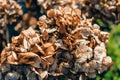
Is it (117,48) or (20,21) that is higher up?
(20,21)

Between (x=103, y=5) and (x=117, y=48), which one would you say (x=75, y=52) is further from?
(x=117, y=48)

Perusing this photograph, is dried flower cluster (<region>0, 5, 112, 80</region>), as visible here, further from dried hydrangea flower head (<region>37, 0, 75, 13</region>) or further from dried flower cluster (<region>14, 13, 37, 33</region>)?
dried flower cluster (<region>14, 13, 37, 33</region>)

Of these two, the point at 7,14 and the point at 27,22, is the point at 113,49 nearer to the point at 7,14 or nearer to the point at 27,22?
the point at 27,22

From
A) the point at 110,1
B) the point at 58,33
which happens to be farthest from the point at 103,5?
the point at 58,33

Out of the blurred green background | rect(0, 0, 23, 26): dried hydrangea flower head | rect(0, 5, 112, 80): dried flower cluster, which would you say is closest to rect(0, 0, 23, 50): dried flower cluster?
rect(0, 0, 23, 26): dried hydrangea flower head

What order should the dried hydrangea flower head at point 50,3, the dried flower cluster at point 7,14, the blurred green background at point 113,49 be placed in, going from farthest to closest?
the blurred green background at point 113,49
the dried hydrangea flower head at point 50,3
the dried flower cluster at point 7,14

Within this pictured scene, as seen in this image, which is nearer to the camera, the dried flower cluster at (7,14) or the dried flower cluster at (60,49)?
the dried flower cluster at (60,49)

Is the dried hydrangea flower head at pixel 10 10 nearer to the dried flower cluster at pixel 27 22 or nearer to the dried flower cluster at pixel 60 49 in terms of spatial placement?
the dried flower cluster at pixel 27 22

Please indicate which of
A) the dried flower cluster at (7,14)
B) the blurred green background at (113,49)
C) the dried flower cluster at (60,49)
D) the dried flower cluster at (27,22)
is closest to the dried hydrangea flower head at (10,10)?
the dried flower cluster at (7,14)
